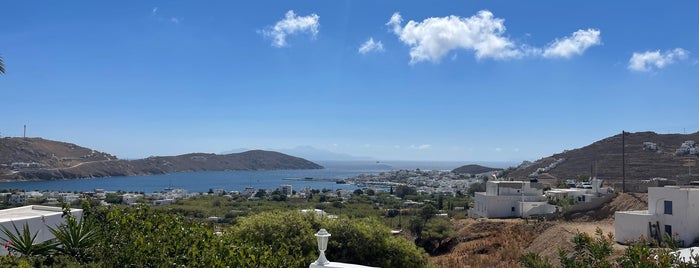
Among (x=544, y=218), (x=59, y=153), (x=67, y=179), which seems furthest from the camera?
(x=59, y=153)

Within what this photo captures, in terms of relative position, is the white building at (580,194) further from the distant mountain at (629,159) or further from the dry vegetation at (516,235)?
the distant mountain at (629,159)

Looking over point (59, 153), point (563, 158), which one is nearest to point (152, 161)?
point (59, 153)

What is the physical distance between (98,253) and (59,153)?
149 m

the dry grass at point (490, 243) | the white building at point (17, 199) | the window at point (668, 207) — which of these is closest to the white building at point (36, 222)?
the dry grass at point (490, 243)

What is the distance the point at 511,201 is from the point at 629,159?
35.2m

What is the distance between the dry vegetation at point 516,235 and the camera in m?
21.8

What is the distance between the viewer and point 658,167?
52688 millimetres

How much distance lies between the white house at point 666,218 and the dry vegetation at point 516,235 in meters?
2.22

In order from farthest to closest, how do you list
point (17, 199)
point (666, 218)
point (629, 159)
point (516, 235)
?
point (629, 159) < point (17, 199) < point (516, 235) < point (666, 218)

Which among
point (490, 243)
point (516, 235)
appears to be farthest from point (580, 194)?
point (490, 243)

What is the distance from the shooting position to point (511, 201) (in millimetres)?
32062

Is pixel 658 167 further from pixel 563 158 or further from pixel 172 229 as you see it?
pixel 172 229

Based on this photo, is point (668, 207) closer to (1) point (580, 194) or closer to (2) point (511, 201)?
(2) point (511, 201)

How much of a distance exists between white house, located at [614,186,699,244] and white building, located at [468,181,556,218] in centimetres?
1123
